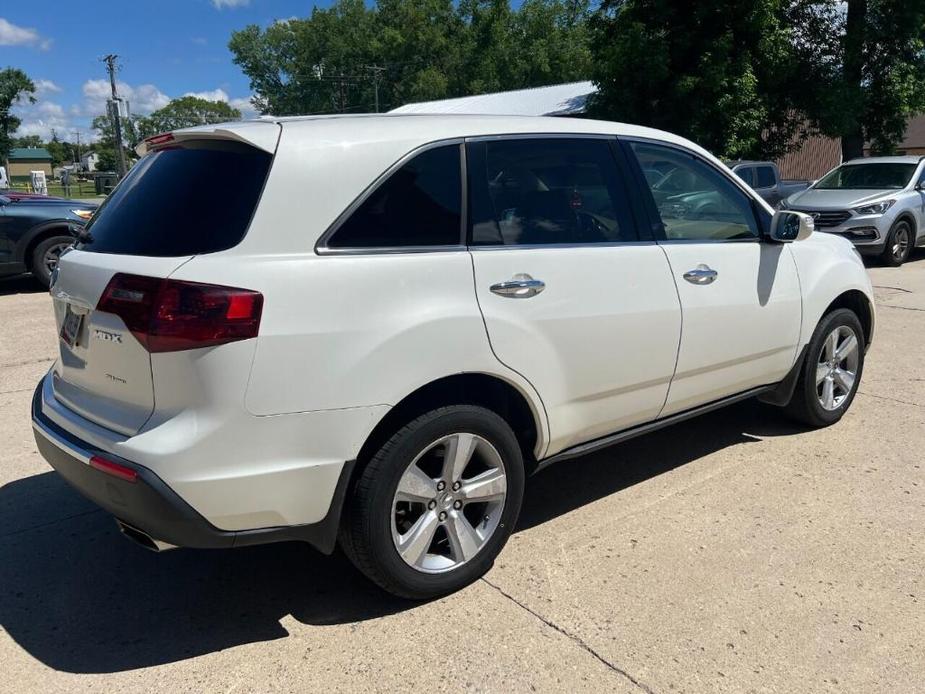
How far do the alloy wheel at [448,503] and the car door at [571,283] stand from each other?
361 millimetres

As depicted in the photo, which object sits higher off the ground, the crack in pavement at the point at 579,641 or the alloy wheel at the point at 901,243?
the alloy wheel at the point at 901,243

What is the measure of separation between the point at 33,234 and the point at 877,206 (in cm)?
1223

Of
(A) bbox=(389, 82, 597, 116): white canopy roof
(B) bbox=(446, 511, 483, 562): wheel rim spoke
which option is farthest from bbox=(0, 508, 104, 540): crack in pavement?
(A) bbox=(389, 82, 597, 116): white canopy roof

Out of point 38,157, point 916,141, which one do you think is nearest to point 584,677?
point 916,141

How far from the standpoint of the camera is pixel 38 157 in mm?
118062

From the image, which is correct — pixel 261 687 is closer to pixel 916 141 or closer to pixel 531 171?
pixel 531 171

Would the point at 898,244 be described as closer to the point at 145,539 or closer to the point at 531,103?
the point at 145,539

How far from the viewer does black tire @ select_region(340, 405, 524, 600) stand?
2.66m

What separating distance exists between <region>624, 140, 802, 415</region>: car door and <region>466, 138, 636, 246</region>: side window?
22 cm

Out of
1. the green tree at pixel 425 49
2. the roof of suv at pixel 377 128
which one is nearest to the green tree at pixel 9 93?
the green tree at pixel 425 49

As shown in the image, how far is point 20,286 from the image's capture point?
37.0 ft

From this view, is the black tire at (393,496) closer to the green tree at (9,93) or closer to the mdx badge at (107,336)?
the mdx badge at (107,336)

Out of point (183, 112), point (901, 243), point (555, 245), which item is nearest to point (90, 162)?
point (183, 112)

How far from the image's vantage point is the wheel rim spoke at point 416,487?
2.76 metres
